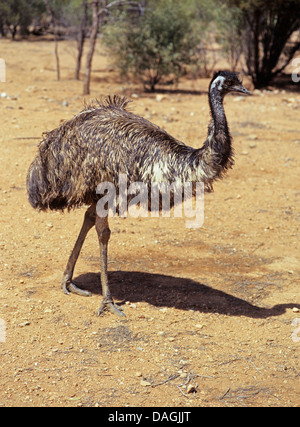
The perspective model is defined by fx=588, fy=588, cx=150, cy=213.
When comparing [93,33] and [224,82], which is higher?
[93,33]

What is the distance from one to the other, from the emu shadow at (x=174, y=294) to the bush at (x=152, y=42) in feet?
33.0

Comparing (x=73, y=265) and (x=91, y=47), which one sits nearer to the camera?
(x=73, y=265)

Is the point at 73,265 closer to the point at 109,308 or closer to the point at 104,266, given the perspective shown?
the point at 104,266

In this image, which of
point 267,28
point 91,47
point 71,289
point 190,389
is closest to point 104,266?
point 71,289

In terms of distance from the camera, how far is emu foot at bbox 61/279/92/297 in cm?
446

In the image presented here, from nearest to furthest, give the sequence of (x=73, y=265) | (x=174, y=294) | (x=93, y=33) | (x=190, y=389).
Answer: (x=190, y=389)
(x=73, y=265)
(x=174, y=294)
(x=93, y=33)

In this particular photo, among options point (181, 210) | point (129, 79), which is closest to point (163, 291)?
point (181, 210)

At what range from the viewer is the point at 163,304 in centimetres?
448

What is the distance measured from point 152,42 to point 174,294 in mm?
10332

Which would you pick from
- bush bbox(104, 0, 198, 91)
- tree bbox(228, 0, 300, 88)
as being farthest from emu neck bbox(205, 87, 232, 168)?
tree bbox(228, 0, 300, 88)

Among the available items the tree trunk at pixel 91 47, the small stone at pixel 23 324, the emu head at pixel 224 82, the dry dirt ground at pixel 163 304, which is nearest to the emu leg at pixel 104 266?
the dry dirt ground at pixel 163 304

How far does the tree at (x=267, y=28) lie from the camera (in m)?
13.9

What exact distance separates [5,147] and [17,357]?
4749 millimetres

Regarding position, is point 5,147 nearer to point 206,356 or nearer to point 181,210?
point 181,210
